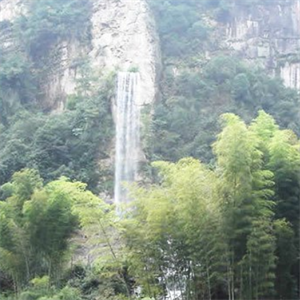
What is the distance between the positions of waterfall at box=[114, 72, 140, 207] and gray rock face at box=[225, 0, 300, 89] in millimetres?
7012

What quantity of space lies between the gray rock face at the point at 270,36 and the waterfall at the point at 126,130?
7.01 metres

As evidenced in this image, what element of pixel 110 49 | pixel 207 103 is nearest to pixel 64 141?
pixel 110 49

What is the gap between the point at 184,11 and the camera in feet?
104

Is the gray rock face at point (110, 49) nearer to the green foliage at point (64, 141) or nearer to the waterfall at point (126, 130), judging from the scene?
the waterfall at point (126, 130)

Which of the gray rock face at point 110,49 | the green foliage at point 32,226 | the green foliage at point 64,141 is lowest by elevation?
the green foliage at point 32,226

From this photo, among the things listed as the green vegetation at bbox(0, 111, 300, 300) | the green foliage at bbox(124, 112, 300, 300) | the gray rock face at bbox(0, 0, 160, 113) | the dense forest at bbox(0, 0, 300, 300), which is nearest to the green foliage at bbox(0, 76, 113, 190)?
the gray rock face at bbox(0, 0, 160, 113)

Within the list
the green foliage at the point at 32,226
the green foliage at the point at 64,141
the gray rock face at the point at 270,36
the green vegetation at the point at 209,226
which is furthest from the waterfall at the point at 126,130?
the green vegetation at the point at 209,226

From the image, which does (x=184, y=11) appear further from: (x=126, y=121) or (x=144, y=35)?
(x=126, y=121)

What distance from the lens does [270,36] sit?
3222cm

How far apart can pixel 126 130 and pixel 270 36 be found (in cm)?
1055

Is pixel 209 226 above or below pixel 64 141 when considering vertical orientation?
below

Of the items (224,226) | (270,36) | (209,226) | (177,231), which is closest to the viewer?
(224,226)

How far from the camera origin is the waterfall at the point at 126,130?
26094mm

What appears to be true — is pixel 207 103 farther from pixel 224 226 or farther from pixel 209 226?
pixel 224 226
